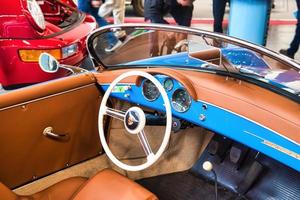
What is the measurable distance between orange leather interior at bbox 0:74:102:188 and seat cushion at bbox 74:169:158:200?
0.47 metres

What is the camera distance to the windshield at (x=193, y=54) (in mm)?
1805

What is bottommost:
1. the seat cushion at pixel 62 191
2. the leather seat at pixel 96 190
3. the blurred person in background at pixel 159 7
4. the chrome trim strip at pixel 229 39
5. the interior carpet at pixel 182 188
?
the interior carpet at pixel 182 188

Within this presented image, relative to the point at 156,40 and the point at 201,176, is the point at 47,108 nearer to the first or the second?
the point at 156,40

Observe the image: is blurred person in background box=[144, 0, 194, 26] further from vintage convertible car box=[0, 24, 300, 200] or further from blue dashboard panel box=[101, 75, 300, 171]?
blue dashboard panel box=[101, 75, 300, 171]

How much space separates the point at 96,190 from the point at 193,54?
819 mm

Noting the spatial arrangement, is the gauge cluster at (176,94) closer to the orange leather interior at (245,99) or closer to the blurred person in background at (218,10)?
the orange leather interior at (245,99)

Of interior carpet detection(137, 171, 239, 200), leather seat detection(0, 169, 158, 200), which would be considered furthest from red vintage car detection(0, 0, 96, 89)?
leather seat detection(0, 169, 158, 200)

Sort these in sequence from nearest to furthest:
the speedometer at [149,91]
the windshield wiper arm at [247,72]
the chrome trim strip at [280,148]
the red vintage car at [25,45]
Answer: the chrome trim strip at [280,148]
the windshield wiper arm at [247,72]
the speedometer at [149,91]
the red vintage car at [25,45]

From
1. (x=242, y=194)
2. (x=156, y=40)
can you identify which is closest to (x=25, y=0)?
(x=156, y=40)

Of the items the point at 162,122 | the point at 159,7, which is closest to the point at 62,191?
the point at 162,122

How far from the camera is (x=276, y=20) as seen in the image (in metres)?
8.09

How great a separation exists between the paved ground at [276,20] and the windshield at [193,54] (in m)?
3.53

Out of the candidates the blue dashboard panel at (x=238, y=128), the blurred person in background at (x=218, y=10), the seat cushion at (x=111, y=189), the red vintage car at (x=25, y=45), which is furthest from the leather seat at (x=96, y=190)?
the blurred person in background at (x=218, y=10)

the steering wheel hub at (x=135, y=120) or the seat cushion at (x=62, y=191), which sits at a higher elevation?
the steering wheel hub at (x=135, y=120)
